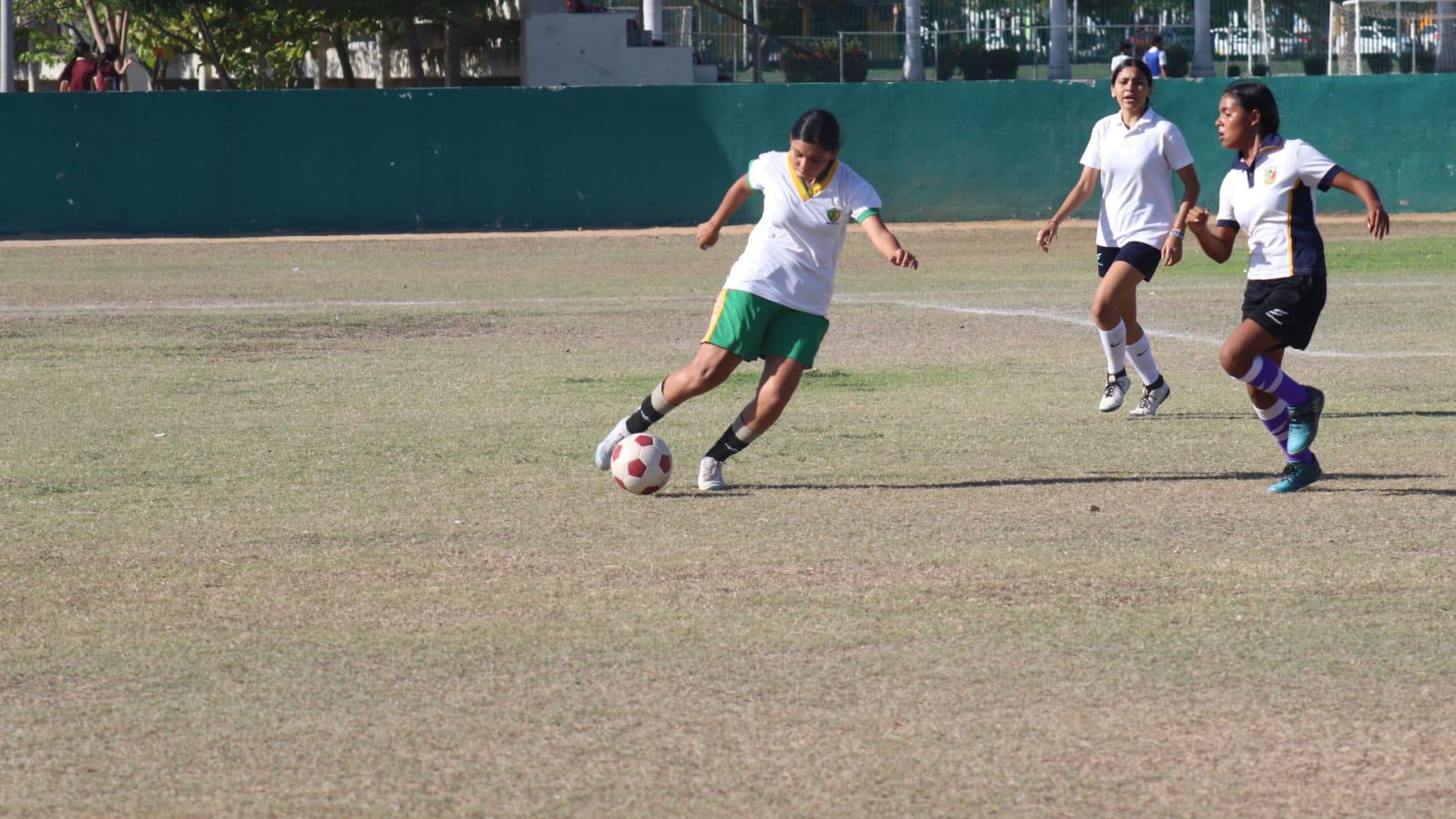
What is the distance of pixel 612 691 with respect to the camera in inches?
204

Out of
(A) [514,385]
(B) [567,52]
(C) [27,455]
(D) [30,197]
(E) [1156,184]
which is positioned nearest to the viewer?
(C) [27,455]

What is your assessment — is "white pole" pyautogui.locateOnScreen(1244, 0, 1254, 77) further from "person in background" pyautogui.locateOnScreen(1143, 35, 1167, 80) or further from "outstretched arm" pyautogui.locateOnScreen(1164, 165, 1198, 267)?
"outstretched arm" pyautogui.locateOnScreen(1164, 165, 1198, 267)

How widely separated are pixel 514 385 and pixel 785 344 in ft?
13.6

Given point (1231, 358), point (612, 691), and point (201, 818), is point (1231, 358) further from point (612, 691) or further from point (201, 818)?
point (201, 818)

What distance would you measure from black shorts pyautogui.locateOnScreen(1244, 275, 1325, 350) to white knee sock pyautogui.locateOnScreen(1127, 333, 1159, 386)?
2496mm

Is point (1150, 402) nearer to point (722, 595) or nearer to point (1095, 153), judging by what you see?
point (1095, 153)

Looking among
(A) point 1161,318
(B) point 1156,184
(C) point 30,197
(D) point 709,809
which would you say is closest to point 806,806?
(D) point 709,809

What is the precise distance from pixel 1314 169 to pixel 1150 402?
2.76 meters

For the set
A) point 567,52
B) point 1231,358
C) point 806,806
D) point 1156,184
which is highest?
point 567,52

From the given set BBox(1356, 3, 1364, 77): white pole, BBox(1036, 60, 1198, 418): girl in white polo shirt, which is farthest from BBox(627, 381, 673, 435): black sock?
BBox(1356, 3, 1364, 77): white pole

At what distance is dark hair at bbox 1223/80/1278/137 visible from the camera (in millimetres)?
8062

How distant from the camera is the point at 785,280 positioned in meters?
8.10

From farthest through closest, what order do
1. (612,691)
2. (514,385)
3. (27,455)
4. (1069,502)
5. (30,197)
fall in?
(30,197) < (514,385) < (27,455) < (1069,502) < (612,691)

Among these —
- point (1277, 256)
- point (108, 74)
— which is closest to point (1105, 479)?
point (1277, 256)
